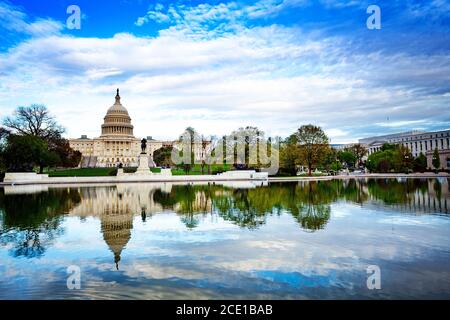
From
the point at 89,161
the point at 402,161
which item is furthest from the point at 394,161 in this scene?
the point at 89,161

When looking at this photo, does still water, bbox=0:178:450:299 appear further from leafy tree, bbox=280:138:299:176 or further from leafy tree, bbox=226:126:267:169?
leafy tree, bbox=226:126:267:169

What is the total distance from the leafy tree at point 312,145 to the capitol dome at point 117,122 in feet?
315

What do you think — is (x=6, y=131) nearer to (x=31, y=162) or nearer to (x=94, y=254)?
(x=31, y=162)

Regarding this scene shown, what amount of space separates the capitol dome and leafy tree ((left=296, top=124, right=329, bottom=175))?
96.0 meters

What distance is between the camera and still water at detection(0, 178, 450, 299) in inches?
289

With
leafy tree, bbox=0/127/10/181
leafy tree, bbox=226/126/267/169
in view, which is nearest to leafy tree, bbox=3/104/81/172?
leafy tree, bbox=0/127/10/181

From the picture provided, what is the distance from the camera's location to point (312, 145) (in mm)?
66625

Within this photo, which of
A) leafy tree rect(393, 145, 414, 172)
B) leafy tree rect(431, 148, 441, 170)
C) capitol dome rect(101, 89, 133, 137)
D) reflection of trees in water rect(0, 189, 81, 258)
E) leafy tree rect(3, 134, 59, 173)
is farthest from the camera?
capitol dome rect(101, 89, 133, 137)

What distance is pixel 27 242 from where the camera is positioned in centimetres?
1170
